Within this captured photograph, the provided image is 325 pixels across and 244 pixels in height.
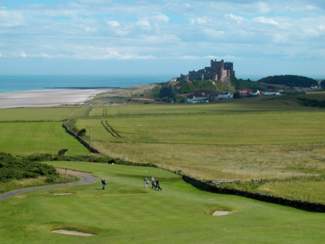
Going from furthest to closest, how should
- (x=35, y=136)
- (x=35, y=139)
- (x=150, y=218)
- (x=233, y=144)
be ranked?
(x=35, y=136), (x=35, y=139), (x=233, y=144), (x=150, y=218)

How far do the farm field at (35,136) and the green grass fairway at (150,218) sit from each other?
35.7 m

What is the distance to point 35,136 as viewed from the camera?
10169 centimetres

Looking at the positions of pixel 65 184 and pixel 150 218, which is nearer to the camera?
pixel 150 218

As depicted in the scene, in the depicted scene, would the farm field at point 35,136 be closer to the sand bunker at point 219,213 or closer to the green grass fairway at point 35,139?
the green grass fairway at point 35,139

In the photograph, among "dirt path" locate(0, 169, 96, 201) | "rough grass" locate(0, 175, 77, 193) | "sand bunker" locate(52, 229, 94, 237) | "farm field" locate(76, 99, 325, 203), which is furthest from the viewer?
"farm field" locate(76, 99, 325, 203)

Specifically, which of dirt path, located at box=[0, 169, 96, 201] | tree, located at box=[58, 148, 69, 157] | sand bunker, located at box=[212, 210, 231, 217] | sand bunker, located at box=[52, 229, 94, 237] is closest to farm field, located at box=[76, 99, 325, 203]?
tree, located at box=[58, 148, 69, 157]

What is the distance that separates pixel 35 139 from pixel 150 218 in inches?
2453

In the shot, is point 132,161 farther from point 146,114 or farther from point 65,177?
point 146,114

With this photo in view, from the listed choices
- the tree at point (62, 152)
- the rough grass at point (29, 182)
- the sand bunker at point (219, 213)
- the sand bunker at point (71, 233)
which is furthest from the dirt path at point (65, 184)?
the tree at point (62, 152)

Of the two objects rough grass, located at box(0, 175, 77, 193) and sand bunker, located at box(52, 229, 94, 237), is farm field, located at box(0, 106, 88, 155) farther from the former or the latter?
sand bunker, located at box(52, 229, 94, 237)

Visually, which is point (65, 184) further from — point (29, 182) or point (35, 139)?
point (35, 139)

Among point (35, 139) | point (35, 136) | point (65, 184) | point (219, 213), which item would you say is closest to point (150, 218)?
point (219, 213)

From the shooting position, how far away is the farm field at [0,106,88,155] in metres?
86.6

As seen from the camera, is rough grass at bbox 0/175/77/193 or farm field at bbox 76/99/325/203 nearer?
rough grass at bbox 0/175/77/193
